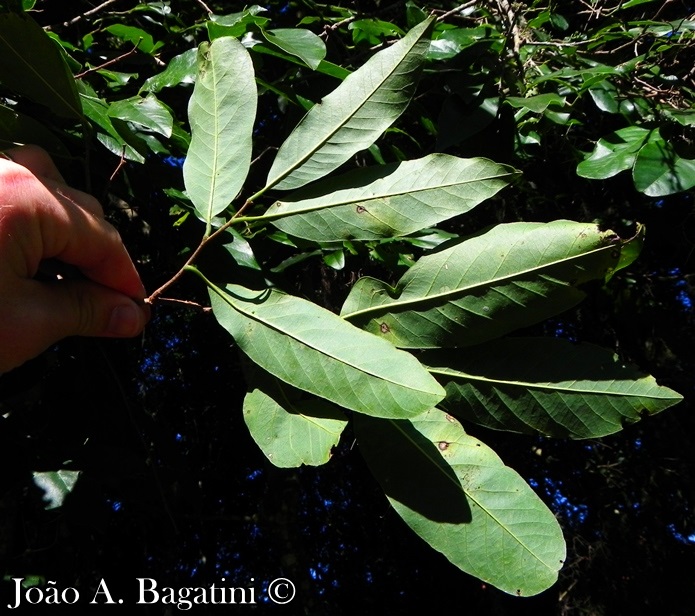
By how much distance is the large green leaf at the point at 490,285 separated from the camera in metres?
0.66

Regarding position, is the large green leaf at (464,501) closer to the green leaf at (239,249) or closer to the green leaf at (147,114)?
the green leaf at (239,249)

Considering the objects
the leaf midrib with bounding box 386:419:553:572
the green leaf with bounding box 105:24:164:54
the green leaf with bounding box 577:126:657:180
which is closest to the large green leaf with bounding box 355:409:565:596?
the leaf midrib with bounding box 386:419:553:572

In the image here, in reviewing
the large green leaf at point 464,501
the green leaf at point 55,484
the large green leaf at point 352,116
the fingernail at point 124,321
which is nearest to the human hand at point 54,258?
the fingernail at point 124,321

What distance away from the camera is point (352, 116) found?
30.6 inches

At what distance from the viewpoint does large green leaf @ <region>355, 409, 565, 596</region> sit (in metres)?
0.64

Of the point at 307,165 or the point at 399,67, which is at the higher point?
the point at 399,67

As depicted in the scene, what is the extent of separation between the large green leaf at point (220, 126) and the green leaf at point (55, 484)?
72 cm

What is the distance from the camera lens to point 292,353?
67 cm

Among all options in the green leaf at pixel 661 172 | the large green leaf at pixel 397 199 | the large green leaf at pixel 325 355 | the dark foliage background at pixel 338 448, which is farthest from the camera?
the dark foliage background at pixel 338 448

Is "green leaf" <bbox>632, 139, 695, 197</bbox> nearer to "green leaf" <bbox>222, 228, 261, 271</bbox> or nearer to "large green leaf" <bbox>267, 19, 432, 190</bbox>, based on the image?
"large green leaf" <bbox>267, 19, 432, 190</bbox>

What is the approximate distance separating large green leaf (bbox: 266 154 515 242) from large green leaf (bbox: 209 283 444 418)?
0.34ft

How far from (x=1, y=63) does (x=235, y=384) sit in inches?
90.3

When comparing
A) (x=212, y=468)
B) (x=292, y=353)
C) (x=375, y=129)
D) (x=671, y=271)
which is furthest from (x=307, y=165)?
(x=212, y=468)

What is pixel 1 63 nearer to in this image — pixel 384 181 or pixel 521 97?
pixel 384 181
